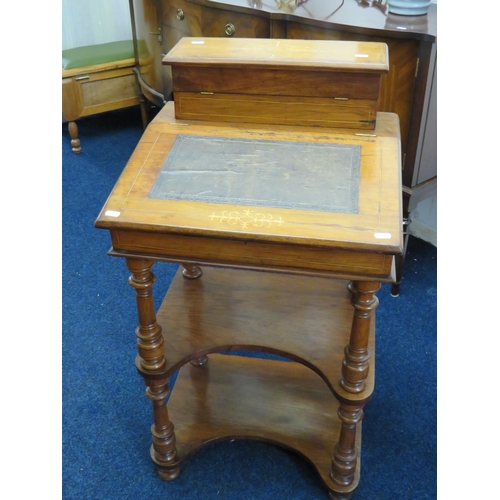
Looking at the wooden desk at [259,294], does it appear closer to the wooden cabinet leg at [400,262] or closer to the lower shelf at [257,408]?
the lower shelf at [257,408]

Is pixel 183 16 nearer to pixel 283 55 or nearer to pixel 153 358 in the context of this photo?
pixel 283 55

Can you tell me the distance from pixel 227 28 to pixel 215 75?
91cm

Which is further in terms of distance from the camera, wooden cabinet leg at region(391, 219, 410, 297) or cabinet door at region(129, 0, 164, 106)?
cabinet door at region(129, 0, 164, 106)

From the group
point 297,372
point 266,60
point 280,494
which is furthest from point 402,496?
point 266,60

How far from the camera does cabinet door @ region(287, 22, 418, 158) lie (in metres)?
1.78

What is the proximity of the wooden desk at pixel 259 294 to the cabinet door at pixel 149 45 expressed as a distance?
1.41 m

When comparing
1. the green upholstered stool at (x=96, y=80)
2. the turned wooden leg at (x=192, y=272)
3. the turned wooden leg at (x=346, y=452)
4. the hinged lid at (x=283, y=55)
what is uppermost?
the hinged lid at (x=283, y=55)

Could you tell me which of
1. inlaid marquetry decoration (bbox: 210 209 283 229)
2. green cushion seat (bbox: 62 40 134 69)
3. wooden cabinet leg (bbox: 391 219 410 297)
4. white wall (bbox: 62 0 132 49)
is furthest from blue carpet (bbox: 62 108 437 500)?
white wall (bbox: 62 0 132 49)

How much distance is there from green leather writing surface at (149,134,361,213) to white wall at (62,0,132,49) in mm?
2755

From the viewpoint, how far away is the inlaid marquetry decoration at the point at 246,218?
110 cm

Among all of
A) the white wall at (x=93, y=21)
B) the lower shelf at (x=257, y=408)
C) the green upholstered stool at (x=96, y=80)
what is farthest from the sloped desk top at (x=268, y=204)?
the white wall at (x=93, y=21)

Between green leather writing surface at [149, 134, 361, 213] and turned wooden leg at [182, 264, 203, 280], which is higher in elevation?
green leather writing surface at [149, 134, 361, 213]

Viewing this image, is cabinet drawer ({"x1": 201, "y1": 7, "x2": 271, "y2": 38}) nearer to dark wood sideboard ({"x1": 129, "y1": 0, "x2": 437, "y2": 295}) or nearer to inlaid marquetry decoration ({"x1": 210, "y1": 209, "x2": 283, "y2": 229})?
dark wood sideboard ({"x1": 129, "y1": 0, "x2": 437, "y2": 295})

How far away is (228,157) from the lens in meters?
1.29
